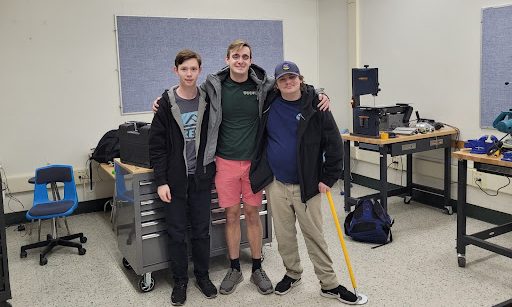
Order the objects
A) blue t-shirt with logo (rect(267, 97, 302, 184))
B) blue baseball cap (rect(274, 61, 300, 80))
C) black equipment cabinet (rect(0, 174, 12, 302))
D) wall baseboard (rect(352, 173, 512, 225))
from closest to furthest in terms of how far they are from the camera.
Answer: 1. black equipment cabinet (rect(0, 174, 12, 302))
2. blue baseball cap (rect(274, 61, 300, 80))
3. blue t-shirt with logo (rect(267, 97, 302, 184))
4. wall baseboard (rect(352, 173, 512, 225))

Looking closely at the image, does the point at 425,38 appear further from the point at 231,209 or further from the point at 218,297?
the point at 218,297

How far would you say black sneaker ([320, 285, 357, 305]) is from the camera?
285 cm

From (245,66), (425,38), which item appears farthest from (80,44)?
(425,38)

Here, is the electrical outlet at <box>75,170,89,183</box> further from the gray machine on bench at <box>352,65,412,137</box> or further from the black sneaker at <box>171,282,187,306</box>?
Result: the gray machine on bench at <box>352,65,412,137</box>

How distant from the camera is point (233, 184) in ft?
9.91

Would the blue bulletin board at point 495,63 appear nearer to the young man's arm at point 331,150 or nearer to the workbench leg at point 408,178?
the workbench leg at point 408,178

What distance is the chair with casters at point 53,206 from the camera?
3.83 metres

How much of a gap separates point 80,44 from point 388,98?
340 cm

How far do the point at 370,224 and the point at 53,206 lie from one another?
8.83 feet

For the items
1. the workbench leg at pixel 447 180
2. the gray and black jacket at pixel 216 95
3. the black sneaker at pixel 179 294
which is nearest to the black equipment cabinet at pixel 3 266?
the black sneaker at pixel 179 294

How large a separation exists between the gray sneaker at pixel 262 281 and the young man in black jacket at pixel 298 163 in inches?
11.6

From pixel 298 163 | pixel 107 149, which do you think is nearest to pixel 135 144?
pixel 298 163

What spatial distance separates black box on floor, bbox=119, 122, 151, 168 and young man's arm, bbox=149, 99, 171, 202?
0.19m

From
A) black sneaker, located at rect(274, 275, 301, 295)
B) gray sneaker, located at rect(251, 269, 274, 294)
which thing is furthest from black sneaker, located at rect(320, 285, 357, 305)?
gray sneaker, located at rect(251, 269, 274, 294)
